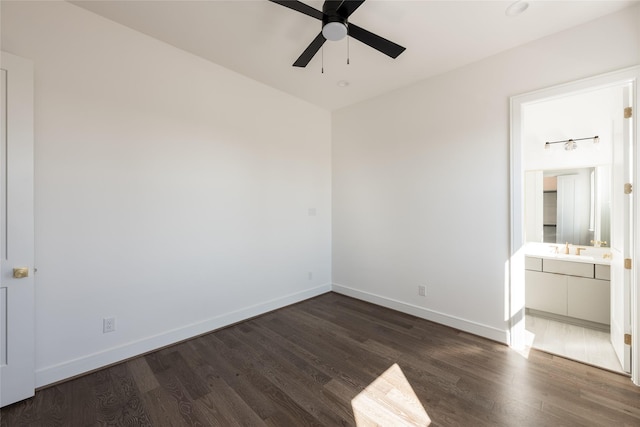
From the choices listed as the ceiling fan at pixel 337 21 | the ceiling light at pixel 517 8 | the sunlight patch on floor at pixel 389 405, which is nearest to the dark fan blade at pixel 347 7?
the ceiling fan at pixel 337 21

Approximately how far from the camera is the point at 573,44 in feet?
7.53

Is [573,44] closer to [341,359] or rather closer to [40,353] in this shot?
[341,359]

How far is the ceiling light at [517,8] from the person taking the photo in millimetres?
2011

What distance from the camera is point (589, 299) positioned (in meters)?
3.04

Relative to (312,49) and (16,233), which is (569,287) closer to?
(312,49)

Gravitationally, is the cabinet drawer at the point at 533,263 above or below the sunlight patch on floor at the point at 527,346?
above

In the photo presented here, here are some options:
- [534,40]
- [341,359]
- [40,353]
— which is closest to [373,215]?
[341,359]

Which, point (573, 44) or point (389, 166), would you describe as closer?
point (573, 44)

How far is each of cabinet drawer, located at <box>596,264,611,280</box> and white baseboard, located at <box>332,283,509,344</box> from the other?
1.45m

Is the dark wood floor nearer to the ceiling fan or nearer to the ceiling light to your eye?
the ceiling fan

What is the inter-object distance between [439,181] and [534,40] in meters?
1.54

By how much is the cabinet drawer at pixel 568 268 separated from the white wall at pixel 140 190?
3.46 meters

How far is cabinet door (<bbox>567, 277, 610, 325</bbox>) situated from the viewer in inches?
116

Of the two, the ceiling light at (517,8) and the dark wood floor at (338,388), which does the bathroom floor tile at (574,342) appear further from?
the ceiling light at (517,8)
